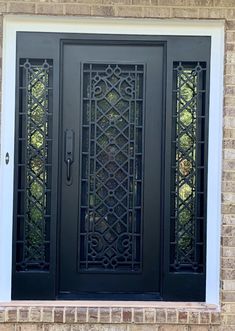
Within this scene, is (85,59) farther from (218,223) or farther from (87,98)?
(218,223)

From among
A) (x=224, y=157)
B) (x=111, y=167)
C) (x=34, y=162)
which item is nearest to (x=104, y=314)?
(x=111, y=167)

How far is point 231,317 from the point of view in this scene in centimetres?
423

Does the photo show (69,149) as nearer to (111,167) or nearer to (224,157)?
(111,167)

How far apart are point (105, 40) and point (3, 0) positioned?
81 cm

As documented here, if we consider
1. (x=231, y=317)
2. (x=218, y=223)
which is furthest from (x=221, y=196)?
(x=231, y=317)

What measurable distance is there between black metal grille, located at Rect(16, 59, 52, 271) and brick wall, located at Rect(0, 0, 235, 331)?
1.29ft

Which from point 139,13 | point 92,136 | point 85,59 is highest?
point 139,13

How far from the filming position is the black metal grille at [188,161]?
4340mm

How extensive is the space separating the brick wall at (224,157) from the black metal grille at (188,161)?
196 millimetres

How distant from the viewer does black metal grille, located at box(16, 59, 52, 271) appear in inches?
170

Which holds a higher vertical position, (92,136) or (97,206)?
(92,136)

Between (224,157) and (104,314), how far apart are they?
1.48 metres

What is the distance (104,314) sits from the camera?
4.19 meters

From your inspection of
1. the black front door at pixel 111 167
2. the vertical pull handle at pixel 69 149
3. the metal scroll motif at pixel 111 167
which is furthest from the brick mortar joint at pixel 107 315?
the vertical pull handle at pixel 69 149
